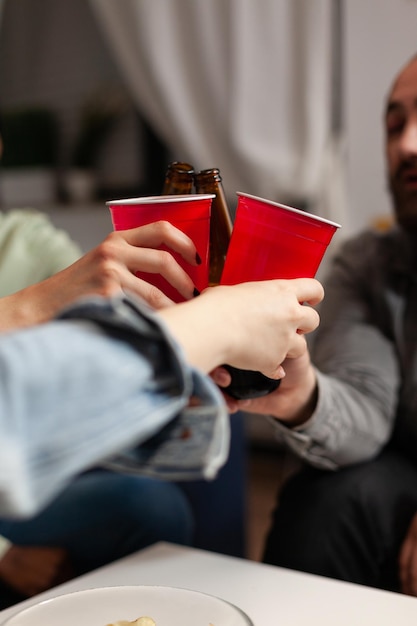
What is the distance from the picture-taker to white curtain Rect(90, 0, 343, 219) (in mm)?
2699

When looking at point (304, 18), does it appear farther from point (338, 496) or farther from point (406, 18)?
point (338, 496)

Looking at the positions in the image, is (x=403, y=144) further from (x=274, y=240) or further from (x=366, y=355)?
(x=274, y=240)

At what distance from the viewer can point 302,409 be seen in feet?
3.93

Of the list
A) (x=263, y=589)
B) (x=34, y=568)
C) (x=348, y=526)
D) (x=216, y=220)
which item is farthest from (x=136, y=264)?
(x=34, y=568)

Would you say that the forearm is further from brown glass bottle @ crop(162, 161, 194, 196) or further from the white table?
brown glass bottle @ crop(162, 161, 194, 196)

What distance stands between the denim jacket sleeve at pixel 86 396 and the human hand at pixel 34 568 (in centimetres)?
108

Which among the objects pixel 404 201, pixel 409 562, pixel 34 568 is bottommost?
pixel 34 568

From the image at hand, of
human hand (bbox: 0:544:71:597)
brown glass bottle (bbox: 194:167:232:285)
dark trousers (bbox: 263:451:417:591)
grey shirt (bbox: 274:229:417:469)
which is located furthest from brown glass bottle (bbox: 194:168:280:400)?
human hand (bbox: 0:544:71:597)

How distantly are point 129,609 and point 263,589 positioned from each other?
190 mm

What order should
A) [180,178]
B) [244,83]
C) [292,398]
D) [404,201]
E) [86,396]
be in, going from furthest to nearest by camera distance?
[244,83] → [404,201] → [292,398] → [180,178] → [86,396]

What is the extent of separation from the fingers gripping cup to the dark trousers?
2.04 feet

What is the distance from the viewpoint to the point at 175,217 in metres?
0.79

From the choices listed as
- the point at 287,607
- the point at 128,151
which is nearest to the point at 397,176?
the point at 287,607

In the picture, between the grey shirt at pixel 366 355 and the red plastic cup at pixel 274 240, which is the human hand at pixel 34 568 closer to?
the grey shirt at pixel 366 355
